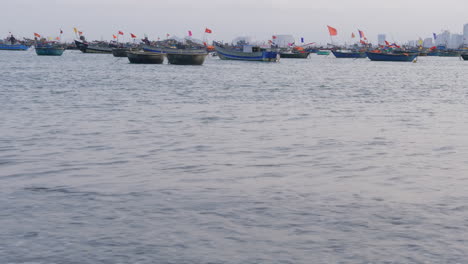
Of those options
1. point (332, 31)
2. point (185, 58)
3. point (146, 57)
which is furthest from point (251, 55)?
point (146, 57)

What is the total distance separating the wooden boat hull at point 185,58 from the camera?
76375mm

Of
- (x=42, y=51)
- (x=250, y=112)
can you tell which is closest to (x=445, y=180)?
(x=250, y=112)

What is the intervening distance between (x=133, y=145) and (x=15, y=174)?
13.1ft

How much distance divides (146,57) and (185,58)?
518cm

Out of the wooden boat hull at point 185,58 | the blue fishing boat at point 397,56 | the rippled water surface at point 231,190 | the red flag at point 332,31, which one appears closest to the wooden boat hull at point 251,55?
the red flag at point 332,31

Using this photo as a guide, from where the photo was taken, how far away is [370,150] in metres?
14.3

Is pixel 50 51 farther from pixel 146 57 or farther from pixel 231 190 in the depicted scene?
pixel 231 190

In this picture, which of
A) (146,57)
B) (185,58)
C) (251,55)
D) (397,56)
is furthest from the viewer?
(397,56)

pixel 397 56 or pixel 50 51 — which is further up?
pixel 50 51

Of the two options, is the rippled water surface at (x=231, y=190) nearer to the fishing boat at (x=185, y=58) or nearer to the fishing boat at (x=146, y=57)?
the fishing boat at (x=185, y=58)

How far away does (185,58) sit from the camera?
77938 mm

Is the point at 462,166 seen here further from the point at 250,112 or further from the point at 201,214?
the point at 250,112

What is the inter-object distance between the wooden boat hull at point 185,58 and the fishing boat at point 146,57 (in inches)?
46.9

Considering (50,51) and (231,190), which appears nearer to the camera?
(231,190)
